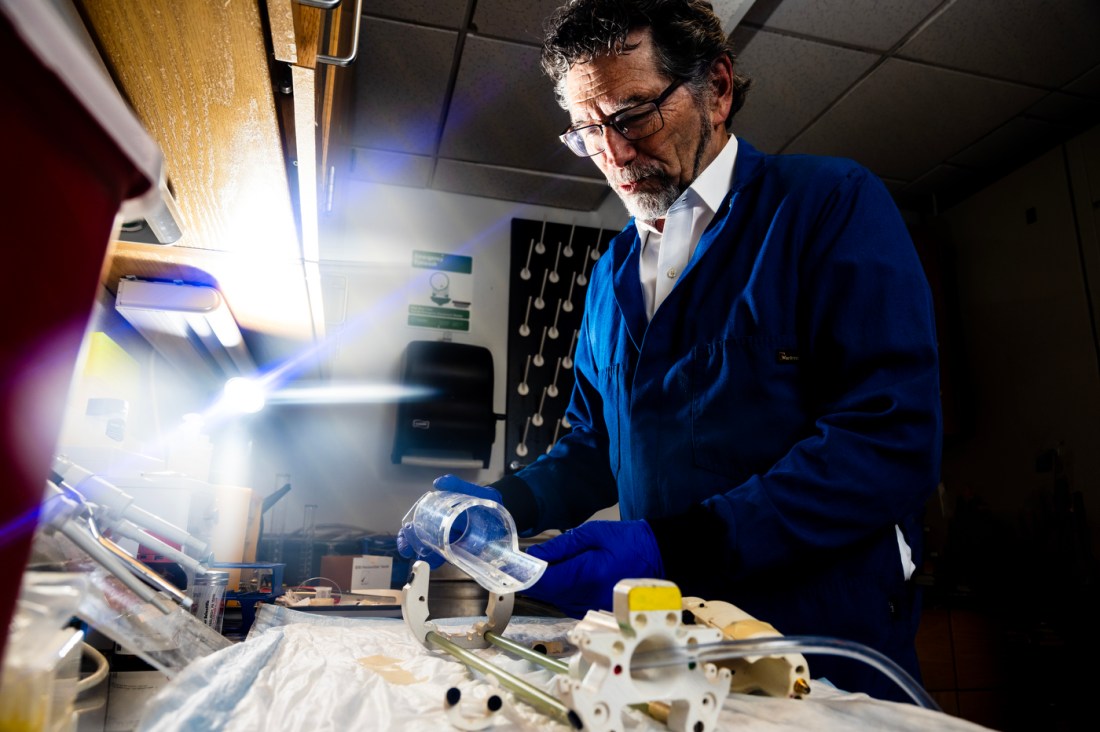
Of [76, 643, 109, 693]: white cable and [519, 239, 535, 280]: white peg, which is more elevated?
[519, 239, 535, 280]: white peg

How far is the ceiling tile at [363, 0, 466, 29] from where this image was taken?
8.14 feet

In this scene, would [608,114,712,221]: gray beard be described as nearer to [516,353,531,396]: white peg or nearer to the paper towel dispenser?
the paper towel dispenser

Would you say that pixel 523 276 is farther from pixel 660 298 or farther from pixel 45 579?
pixel 45 579

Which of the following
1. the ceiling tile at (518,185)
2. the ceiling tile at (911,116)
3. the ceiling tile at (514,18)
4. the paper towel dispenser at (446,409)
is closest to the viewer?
the ceiling tile at (514,18)

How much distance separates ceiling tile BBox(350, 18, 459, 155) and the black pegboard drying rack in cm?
77

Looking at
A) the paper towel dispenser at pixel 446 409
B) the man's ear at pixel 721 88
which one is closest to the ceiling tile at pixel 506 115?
the paper towel dispenser at pixel 446 409

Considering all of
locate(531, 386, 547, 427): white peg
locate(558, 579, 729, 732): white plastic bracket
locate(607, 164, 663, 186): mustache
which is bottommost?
locate(558, 579, 729, 732): white plastic bracket

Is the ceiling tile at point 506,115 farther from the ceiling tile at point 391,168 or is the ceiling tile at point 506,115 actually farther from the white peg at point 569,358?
the white peg at point 569,358

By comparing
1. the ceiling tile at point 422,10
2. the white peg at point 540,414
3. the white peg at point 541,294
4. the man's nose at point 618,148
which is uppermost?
the ceiling tile at point 422,10

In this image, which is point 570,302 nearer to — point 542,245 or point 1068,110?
point 542,245

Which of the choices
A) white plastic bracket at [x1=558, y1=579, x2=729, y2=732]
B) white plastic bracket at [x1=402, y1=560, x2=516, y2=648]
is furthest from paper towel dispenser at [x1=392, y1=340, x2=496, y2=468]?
white plastic bracket at [x1=558, y1=579, x2=729, y2=732]

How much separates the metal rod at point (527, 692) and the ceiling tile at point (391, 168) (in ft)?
9.56

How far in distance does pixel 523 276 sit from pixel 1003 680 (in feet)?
9.23

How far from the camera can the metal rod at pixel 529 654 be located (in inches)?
30.9
